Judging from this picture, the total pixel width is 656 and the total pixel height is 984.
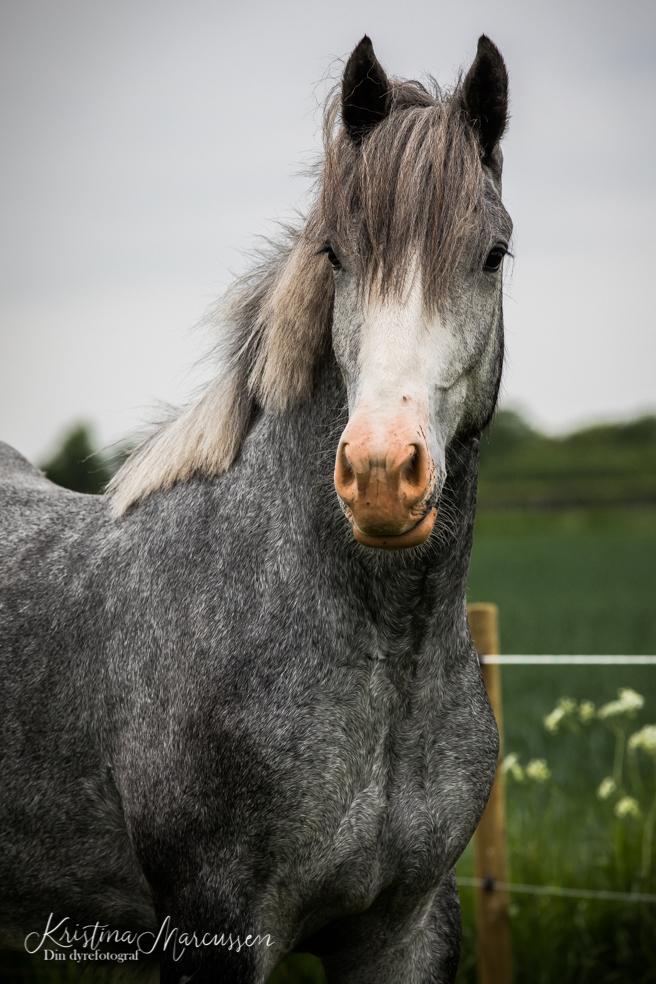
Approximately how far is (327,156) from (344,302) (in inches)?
15.1

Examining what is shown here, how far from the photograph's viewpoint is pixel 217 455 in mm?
2721

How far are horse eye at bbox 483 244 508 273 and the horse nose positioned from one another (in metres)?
0.63

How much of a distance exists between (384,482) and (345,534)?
48cm

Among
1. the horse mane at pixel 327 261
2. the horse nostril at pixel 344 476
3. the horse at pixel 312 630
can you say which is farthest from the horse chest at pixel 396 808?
the horse mane at pixel 327 261

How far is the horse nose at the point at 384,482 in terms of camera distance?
6.61 feet

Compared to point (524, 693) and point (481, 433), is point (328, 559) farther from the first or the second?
point (524, 693)

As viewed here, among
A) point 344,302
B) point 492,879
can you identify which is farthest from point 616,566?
point 344,302

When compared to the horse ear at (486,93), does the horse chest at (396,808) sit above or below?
below

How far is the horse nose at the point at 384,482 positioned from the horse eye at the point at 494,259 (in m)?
0.63

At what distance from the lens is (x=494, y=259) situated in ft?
8.14

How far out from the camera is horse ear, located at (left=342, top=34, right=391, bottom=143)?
2.44m

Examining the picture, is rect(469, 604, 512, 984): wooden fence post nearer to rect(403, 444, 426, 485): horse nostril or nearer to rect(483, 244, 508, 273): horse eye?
rect(483, 244, 508, 273): horse eye

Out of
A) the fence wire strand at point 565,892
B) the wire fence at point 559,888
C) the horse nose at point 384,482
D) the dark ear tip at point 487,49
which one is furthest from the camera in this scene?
the fence wire strand at point 565,892

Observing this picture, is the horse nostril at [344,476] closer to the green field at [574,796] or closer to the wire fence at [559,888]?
the wire fence at [559,888]
